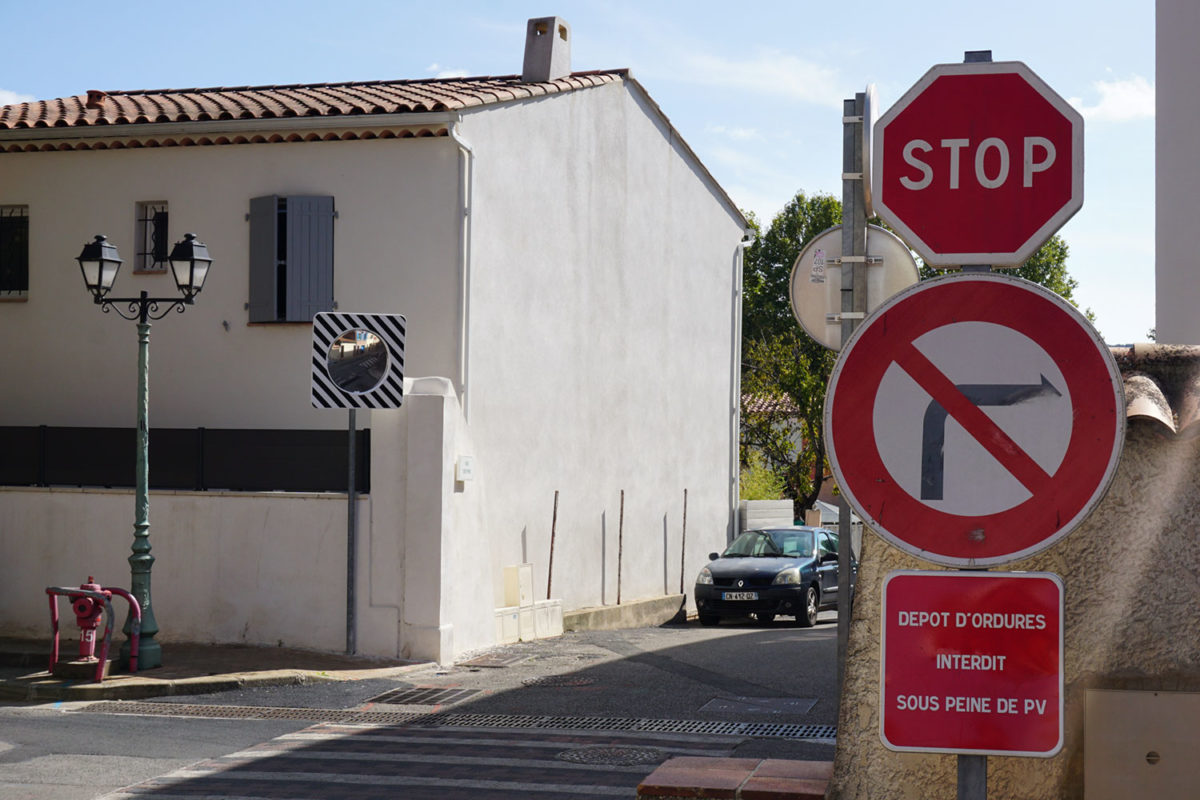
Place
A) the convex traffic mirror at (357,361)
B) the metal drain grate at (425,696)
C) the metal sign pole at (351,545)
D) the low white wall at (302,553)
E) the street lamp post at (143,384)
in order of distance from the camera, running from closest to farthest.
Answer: the metal drain grate at (425,696)
the street lamp post at (143,384)
the metal sign pole at (351,545)
the low white wall at (302,553)
the convex traffic mirror at (357,361)

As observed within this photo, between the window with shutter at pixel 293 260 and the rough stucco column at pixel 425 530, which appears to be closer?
the rough stucco column at pixel 425 530

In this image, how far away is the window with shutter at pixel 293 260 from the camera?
54.5 ft

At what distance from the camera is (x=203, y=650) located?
14484 millimetres

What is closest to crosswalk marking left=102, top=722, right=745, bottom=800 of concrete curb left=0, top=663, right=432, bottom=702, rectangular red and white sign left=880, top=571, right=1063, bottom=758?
concrete curb left=0, top=663, right=432, bottom=702

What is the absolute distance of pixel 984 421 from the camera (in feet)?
9.39

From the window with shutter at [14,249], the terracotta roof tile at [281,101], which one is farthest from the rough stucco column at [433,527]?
the window with shutter at [14,249]

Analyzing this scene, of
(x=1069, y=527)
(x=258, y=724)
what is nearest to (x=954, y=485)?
(x=1069, y=527)

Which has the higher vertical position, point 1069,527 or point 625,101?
point 625,101

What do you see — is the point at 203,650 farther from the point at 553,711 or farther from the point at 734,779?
the point at 734,779

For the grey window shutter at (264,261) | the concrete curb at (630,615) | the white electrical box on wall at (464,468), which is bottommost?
the concrete curb at (630,615)

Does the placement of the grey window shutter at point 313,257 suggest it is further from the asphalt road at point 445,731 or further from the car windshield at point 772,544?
the car windshield at point 772,544

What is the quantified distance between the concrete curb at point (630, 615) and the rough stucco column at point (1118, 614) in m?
14.6

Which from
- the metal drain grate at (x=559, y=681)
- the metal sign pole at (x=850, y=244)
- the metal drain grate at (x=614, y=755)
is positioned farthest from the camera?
the metal drain grate at (x=559, y=681)

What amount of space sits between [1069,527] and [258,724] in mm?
9145
